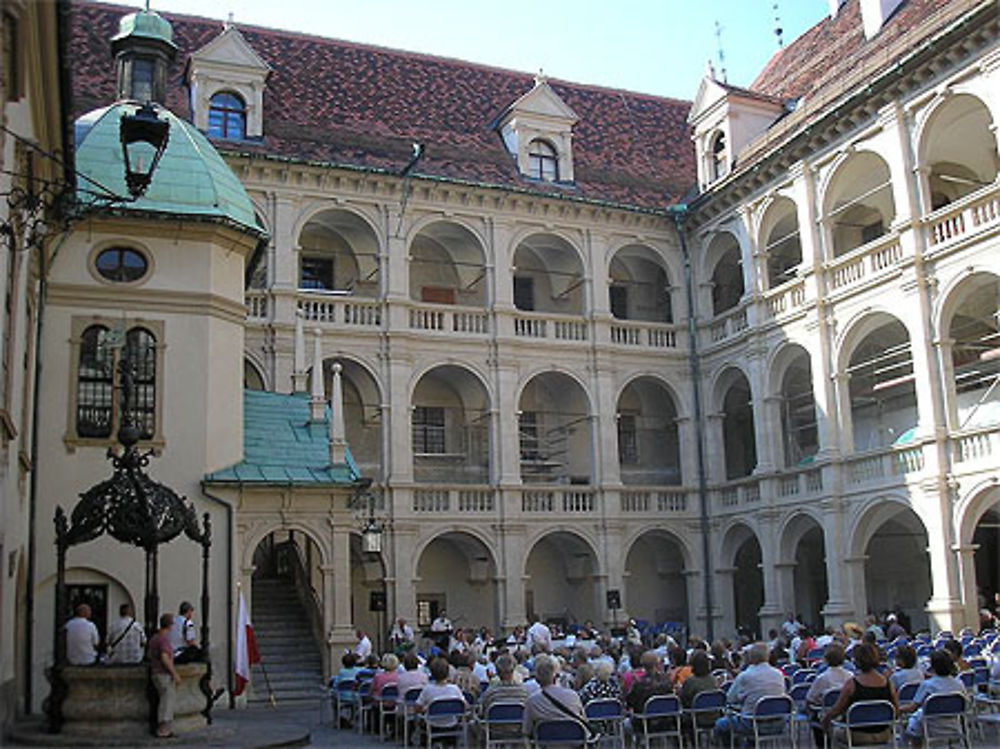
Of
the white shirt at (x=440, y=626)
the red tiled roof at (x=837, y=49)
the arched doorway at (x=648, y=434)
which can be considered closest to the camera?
the white shirt at (x=440, y=626)

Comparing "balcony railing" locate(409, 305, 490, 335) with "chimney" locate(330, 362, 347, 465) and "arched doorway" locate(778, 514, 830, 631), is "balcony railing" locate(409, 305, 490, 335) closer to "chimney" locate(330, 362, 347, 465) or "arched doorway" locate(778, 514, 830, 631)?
"chimney" locate(330, 362, 347, 465)

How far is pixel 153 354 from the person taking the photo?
18.8 meters

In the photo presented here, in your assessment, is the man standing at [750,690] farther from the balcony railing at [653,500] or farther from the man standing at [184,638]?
the balcony railing at [653,500]

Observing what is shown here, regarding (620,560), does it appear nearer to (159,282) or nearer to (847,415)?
(847,415)

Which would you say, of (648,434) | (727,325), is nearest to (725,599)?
(648,434)

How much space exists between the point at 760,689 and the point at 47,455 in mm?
12036

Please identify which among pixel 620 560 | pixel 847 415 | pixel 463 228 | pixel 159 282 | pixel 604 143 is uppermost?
pixel 604 143

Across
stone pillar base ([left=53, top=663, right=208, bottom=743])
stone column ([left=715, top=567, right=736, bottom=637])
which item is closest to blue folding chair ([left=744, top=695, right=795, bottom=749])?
stone pillar base ([left=53, top=663, right=208, bottom=743])

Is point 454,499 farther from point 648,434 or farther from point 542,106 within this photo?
point 542,106

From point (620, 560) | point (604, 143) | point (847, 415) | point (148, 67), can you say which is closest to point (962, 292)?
point (847, 415)

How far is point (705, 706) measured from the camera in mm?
11172

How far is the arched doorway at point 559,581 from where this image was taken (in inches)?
1240

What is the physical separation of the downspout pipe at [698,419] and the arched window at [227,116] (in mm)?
12182

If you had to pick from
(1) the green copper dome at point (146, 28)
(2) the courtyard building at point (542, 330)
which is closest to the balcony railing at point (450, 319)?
(2) the courtyard building at point (542, 330)
